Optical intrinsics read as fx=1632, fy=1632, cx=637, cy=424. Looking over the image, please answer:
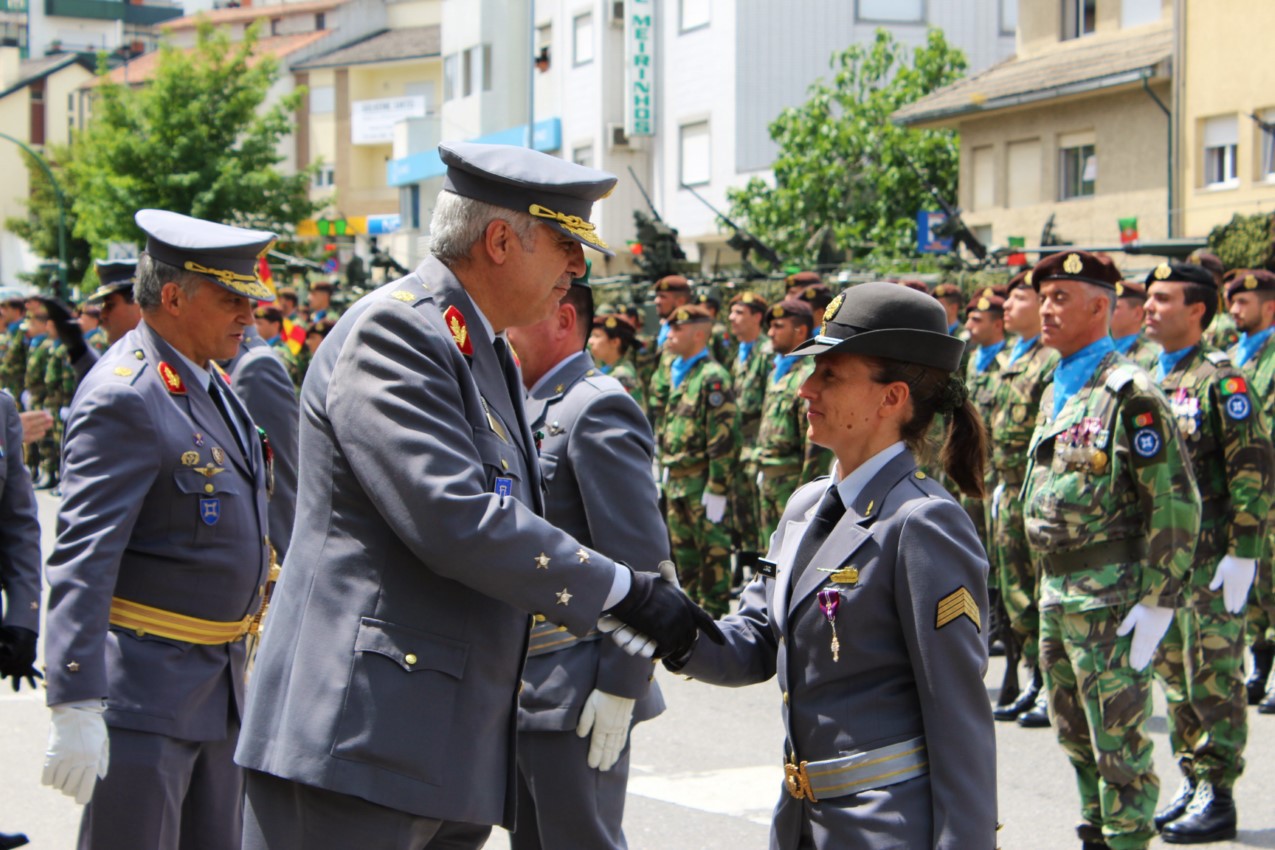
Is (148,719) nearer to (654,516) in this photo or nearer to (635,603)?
(654,516)

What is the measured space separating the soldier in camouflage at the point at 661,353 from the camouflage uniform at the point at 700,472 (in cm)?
139

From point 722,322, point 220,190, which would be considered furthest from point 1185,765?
point 220,190

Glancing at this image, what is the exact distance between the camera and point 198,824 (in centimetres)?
446

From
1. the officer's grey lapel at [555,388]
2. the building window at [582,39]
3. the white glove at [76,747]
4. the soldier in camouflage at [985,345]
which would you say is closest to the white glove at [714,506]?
the soldier in camouflage at [985,345]

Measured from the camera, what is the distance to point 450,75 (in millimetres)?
52031

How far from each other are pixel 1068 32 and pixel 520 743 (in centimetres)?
2959

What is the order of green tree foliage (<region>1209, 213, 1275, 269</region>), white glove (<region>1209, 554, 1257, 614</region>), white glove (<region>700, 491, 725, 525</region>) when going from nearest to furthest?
white glove (<region>1209, 554, 1257, 614</region>) < white glove (<region>700, 491, 725, 525</region>) < green tree foliage (<region>1209, 213, 1275, 269</region>)

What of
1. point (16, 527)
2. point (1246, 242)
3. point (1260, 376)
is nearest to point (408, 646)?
point (16, 527)

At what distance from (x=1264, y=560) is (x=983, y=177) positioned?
81.2 ft

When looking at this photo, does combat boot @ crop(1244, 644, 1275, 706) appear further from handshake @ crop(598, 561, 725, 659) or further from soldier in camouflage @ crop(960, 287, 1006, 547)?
handshake @ crop(598, 561, 725, 659)

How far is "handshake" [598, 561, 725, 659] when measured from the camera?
10.5 feet

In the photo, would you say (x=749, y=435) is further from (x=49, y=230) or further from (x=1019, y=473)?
(x=49, y=230)

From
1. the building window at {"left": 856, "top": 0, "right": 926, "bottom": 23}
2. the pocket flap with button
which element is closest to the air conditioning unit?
the building window at {"left": 856, "top": 0, "right": 926, "bottom": 23}

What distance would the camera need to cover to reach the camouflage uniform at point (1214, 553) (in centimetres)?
654
